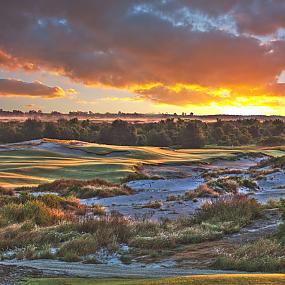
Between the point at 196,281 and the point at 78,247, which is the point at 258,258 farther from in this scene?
the point at 78,247

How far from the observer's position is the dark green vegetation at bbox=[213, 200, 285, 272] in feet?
37.9

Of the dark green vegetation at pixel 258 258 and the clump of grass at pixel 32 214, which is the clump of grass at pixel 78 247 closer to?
the dark green vegetation at pixel 258 258

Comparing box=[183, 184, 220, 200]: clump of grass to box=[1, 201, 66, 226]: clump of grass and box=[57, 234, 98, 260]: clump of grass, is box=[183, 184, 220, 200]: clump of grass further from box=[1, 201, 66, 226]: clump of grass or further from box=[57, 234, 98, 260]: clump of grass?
box=[57, 234, 98, 260]: clump of grass

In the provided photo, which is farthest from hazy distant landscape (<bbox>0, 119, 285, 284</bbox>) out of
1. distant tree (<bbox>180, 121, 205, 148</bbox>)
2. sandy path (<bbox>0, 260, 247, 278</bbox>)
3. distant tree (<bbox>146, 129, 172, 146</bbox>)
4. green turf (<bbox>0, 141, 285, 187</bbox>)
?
distant tree (<bbox>146, 129, 172, 146</bbox>)

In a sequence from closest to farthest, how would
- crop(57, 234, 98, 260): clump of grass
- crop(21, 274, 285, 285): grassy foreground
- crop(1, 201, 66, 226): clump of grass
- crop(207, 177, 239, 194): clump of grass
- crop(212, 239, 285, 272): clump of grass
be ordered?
crop(21, 274, 285, 285): grassy foreground, crop(212, 239, 285, 272): clump of grass, crop(57, 234, 98, 260): clump of grass, crop(1, 201, 66, 226): clump of grass, crop(207, 177, 239, 194): clump of grass


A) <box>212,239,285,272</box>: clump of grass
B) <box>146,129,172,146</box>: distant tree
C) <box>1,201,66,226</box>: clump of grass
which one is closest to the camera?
<box>212,239,285,272</box>: clump of grass

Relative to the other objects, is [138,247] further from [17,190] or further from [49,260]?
[17,190]

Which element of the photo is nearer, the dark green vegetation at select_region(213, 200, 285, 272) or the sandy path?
the sandy path

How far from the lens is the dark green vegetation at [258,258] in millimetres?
11562

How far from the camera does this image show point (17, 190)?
36.3 metres

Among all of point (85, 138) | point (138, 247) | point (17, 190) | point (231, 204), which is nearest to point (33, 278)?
point (138, 247)

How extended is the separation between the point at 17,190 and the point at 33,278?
27.1 metres

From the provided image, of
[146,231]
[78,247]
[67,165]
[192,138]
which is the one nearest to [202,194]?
[146,231]

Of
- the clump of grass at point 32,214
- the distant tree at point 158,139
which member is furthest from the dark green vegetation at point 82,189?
the distant tree at point 158,139
